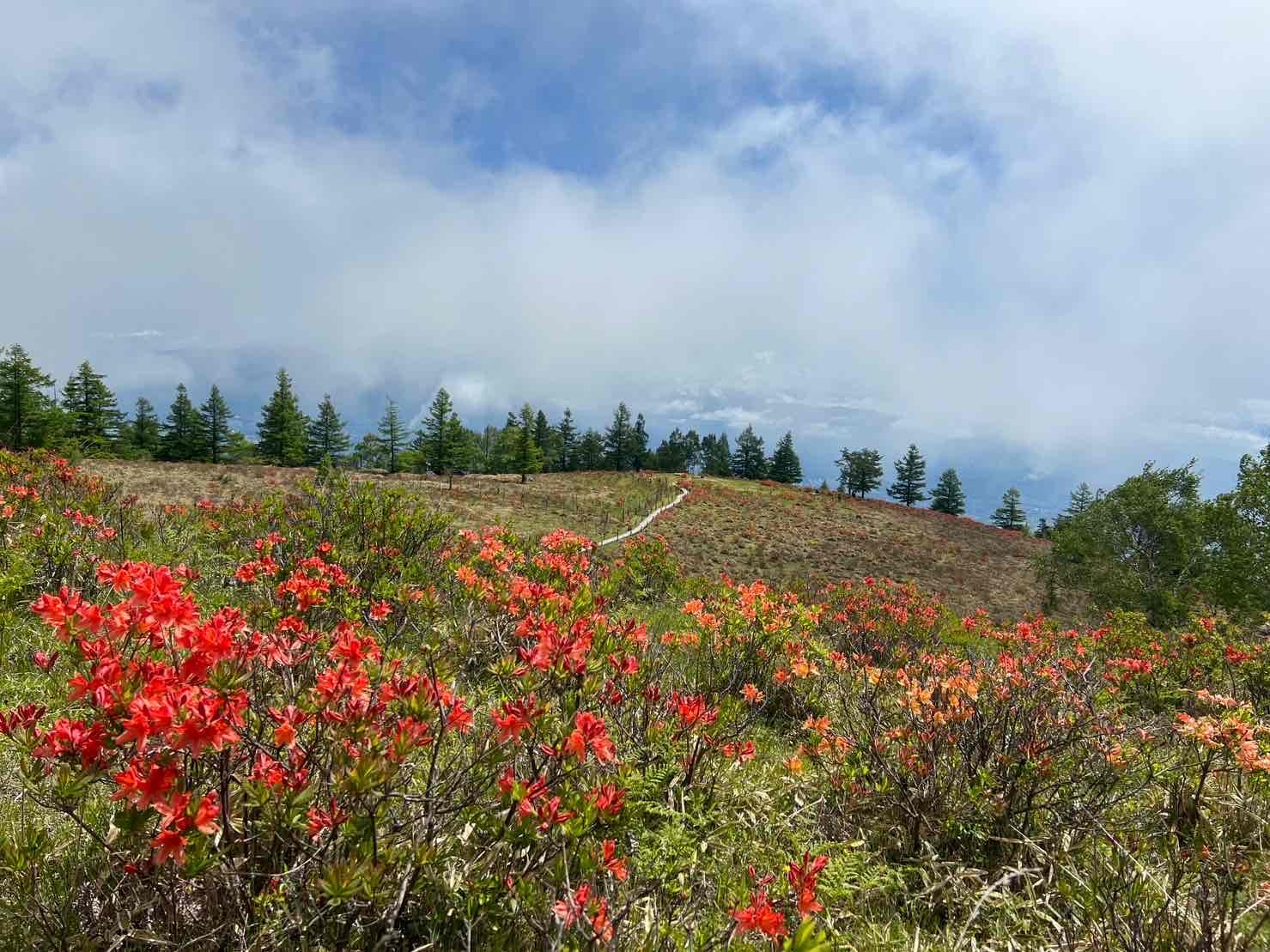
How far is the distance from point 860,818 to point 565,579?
3.56 meters

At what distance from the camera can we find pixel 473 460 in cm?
6294

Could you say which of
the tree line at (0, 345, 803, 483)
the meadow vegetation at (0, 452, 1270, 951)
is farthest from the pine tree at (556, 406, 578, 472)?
the meadow vegetation at (0, 452, 1270, 951)

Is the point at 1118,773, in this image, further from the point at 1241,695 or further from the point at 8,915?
the point at 8,915

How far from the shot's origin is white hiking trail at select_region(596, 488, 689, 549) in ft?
66.9

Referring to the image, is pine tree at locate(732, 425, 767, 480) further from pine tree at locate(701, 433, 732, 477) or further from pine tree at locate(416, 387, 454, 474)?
pine tree at locate(416, 387, 454, 474)

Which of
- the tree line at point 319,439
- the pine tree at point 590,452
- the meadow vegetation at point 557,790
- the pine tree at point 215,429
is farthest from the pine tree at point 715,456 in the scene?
the meadow vegetation at point 557,790

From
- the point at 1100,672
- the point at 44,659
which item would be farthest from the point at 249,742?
the point at 1100,672

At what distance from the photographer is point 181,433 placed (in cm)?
4853

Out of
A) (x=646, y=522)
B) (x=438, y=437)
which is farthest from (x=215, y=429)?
(x=646, y=522)

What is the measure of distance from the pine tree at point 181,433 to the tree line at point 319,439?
0.24ft

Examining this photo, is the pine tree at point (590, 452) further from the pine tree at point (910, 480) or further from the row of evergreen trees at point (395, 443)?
the pine tree at point (910, 480)

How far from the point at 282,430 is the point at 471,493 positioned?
28989 millimetres

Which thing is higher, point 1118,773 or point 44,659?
point 44,659

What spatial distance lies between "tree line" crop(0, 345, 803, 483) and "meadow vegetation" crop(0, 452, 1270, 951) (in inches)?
1269
